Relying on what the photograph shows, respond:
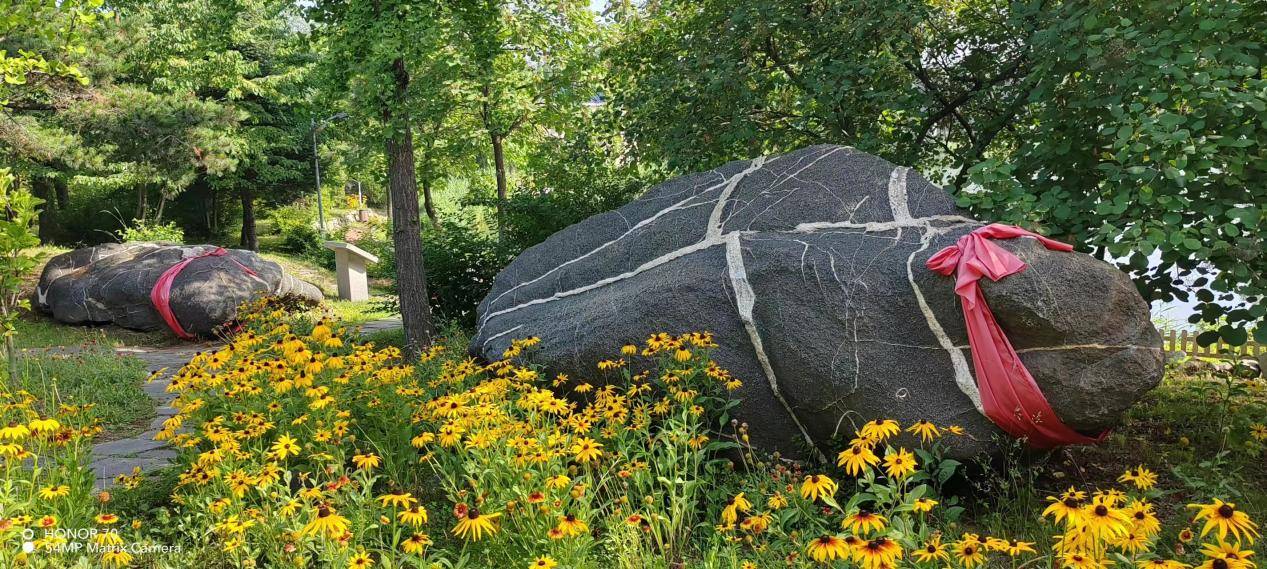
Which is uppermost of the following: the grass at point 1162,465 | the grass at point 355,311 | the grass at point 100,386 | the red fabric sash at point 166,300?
the red fabric sash at point 166,300

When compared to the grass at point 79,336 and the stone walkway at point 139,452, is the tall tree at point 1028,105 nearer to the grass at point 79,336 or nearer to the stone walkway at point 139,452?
the stone walkway at point 139,452

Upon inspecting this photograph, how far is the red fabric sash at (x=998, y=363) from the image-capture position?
140 inches

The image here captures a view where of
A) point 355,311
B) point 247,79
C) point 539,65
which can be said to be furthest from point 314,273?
point 539,65

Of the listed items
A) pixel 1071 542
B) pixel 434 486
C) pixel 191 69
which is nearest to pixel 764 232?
pixel 434 486

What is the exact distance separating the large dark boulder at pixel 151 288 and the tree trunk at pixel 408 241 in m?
3.66

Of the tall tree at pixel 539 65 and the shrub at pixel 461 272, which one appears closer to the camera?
the shrub at pixel 461 272

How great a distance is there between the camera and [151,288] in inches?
412

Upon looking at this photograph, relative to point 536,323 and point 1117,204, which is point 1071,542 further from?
point 536,323

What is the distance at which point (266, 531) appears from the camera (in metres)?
2.85

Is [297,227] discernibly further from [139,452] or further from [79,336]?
[139,452]

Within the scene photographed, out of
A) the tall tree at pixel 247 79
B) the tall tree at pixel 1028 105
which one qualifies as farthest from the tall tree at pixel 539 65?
the tall tree at pixel 247 79

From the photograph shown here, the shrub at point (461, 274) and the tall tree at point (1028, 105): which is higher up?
the tall tree at point (1028, 105)

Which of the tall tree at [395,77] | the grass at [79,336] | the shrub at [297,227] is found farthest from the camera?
the shrub at [297,227]

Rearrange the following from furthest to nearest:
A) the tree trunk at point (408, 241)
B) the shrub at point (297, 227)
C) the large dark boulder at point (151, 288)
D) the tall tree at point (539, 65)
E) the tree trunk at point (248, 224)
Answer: the shrub at point (297, 227) < the tree trunk at point (248, 224) < the large dark boulder at point (151, 288) < the tall tree at point (539, 65) < the tree trunk at point (408, 241)
